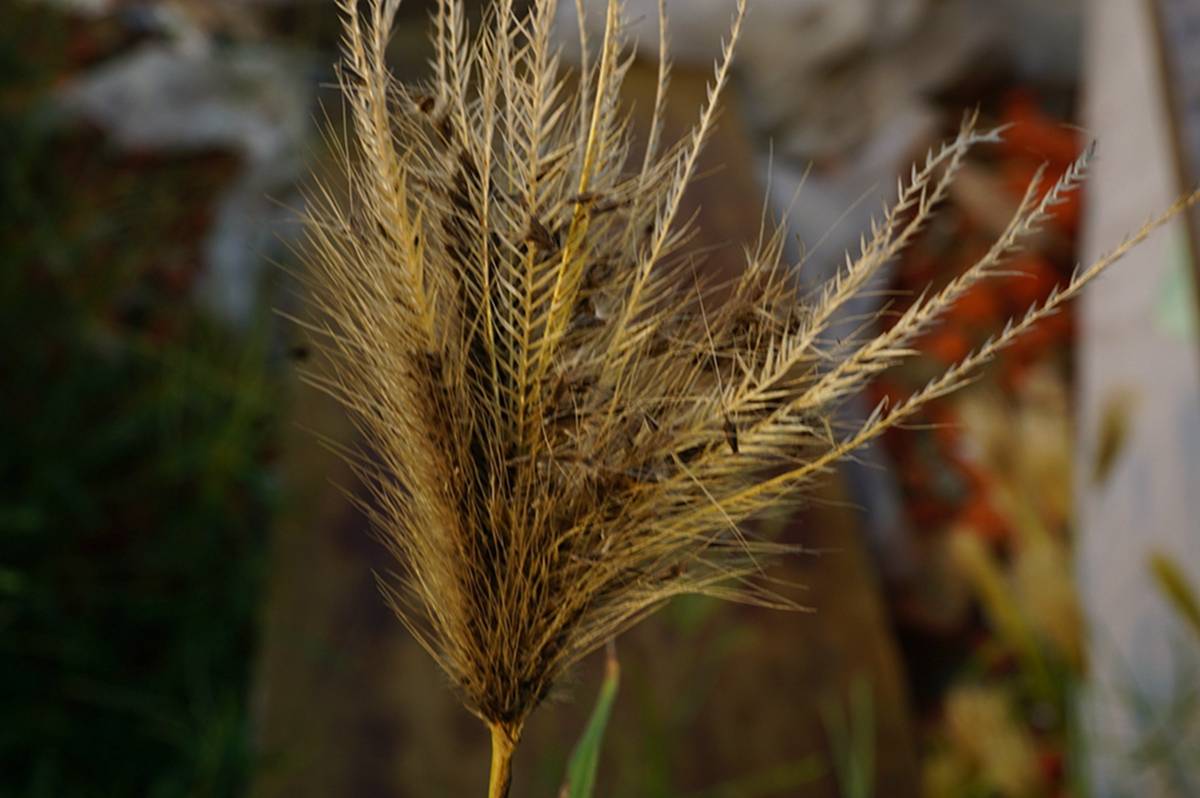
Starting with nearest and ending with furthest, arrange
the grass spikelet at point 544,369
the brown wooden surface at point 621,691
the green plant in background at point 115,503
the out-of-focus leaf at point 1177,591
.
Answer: the grass spikelet at point 544,369 → the out-of-focus leaf at point 1177,591 → the brown wooden surface at point 621,691 → the green plant in background at point 115,503

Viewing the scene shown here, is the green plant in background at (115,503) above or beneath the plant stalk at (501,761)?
above

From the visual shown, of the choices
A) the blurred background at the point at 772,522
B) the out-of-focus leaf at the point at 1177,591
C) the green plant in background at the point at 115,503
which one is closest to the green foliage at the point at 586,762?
the blurred background at the point at 772,522

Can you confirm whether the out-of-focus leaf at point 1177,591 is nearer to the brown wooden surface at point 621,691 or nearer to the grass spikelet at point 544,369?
the brown wooden surface at point 621,691

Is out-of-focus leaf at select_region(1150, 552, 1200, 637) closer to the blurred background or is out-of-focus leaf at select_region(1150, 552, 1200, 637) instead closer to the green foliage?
the blurred background

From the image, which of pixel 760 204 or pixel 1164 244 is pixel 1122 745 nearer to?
pixel 1164 244

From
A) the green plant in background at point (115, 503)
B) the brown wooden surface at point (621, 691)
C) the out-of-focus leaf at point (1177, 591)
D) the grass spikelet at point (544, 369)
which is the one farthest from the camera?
the green plant in background at point (115, 503)

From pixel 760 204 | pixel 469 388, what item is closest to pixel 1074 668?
pixel 760 204

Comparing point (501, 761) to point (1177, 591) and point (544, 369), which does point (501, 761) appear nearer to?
point (544, 369)

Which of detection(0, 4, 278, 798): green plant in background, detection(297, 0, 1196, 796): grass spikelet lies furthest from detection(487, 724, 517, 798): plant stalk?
detection(0, 4, 278, 798): green plant in background
